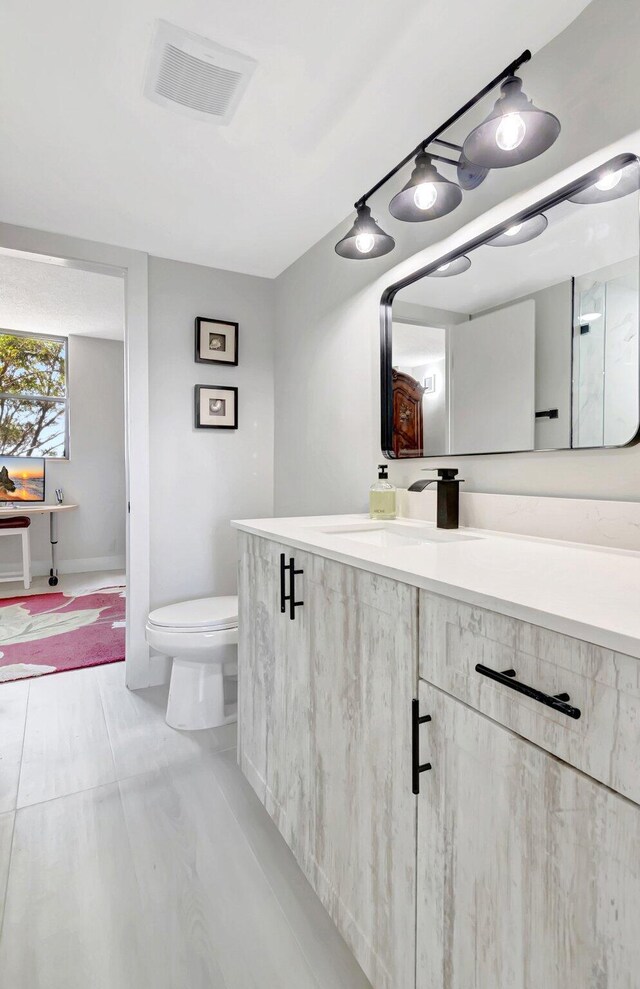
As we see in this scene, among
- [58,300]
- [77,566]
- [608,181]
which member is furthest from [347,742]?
[77,566]

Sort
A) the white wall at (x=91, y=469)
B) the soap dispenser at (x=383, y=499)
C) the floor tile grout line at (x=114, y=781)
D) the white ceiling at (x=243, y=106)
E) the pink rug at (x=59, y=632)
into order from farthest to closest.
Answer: the white wall at (x=91, y=469) → the pink rug at (x=59, y=632) → the soap dispenser at (x=383, y=499) → the floor tile grout line at (x=114, y=781) → the white ceiling at (x=243, y=106)

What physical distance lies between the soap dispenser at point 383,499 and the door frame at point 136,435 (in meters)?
1.33

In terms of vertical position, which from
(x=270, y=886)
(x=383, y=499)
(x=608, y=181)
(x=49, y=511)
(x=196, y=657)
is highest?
(x=608, y=181)

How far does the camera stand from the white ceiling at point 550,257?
112 centimetres

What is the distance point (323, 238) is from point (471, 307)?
114 centimetres

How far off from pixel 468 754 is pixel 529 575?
29 centimetres

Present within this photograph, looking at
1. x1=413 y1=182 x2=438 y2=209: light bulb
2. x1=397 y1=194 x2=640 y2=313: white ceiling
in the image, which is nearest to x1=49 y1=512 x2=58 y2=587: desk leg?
x1=397 y1=194 x2=640 y2=313: white ceiling

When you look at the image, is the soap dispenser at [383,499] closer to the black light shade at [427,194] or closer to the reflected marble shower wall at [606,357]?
the reflected marble shower wall at [606,357]

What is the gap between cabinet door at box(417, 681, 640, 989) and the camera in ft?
1.80

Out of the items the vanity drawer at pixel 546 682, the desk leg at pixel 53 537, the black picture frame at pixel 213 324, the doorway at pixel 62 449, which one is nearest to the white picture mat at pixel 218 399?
the black picture frame at pixel 213 324

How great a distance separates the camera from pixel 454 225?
1.57 meters

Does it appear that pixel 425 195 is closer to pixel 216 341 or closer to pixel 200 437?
pixel 216 341

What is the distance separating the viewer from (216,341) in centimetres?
274

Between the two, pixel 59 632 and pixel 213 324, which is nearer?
pixel 213 324
